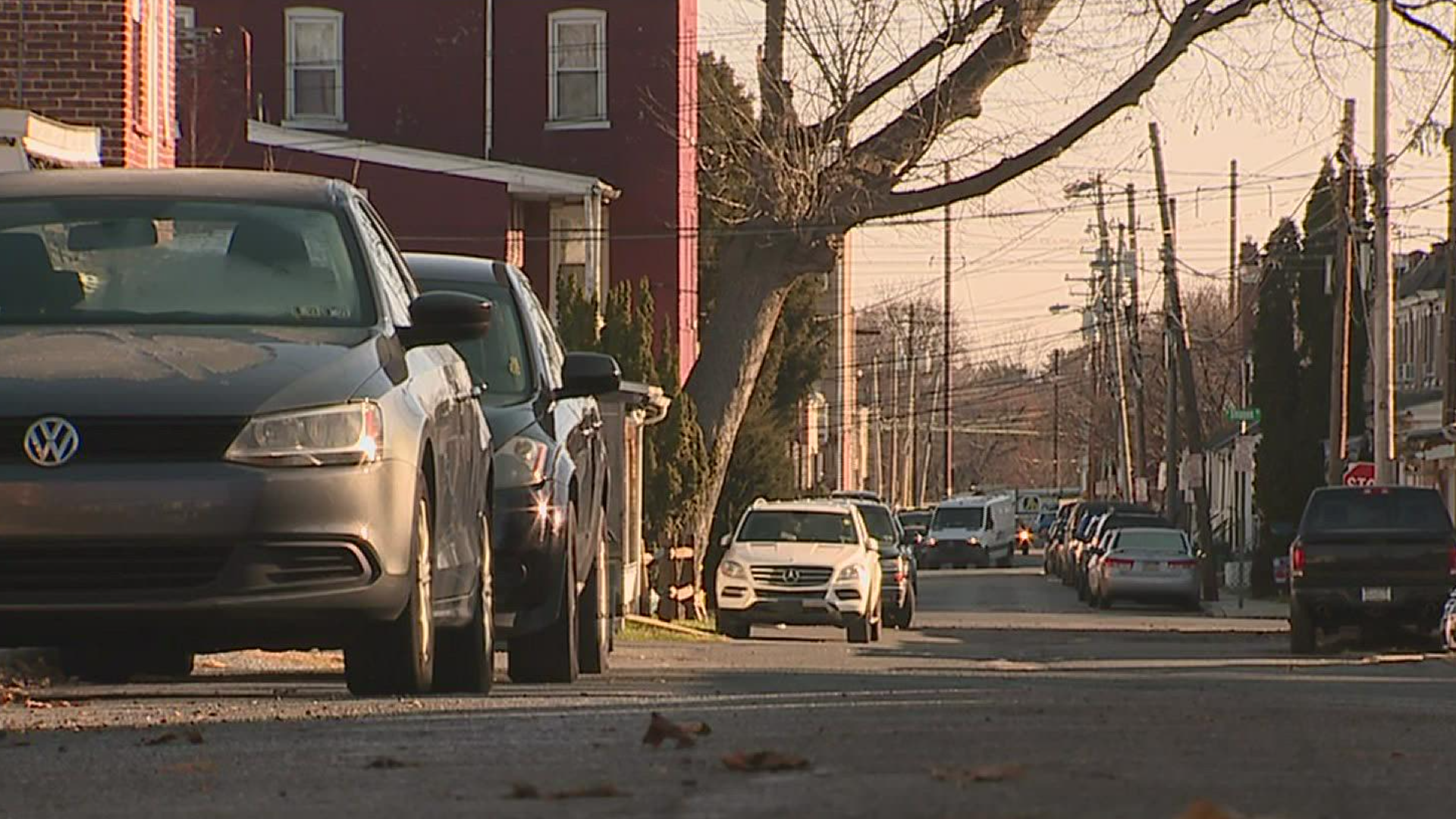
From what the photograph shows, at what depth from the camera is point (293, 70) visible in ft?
161

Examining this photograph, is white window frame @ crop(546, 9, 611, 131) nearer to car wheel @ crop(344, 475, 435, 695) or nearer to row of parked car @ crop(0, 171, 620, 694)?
row of parked car @ crop(0, 171, 620, 694)

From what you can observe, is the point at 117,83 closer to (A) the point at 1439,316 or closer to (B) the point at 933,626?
(B) the point at 933,626

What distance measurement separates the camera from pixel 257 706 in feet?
35.8

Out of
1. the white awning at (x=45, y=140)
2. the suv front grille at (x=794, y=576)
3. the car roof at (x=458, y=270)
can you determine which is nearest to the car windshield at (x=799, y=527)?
the suv front grille at (x=794, y=576)

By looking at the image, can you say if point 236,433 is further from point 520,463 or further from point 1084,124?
point 1084,124

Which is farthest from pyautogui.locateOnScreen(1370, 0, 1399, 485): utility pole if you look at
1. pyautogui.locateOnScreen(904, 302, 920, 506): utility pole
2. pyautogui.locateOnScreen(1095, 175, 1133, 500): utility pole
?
pyautogui.locateOnScreen(904, 302, 920, 506): utility pole

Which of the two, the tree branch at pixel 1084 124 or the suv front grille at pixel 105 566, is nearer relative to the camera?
the suv front grille at pixel 105 566

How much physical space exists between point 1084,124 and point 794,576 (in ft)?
29.5

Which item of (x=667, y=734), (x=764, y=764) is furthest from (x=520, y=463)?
(x=764, y=764)

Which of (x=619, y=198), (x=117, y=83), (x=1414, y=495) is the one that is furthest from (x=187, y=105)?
(x=1414, y=495)

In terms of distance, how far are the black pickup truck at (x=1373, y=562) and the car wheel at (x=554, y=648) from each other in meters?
14.1

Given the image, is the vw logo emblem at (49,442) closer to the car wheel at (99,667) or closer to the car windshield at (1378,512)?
the car wheel at (99,667)

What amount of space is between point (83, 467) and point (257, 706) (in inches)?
79.5

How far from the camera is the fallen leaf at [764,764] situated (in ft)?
23.7
